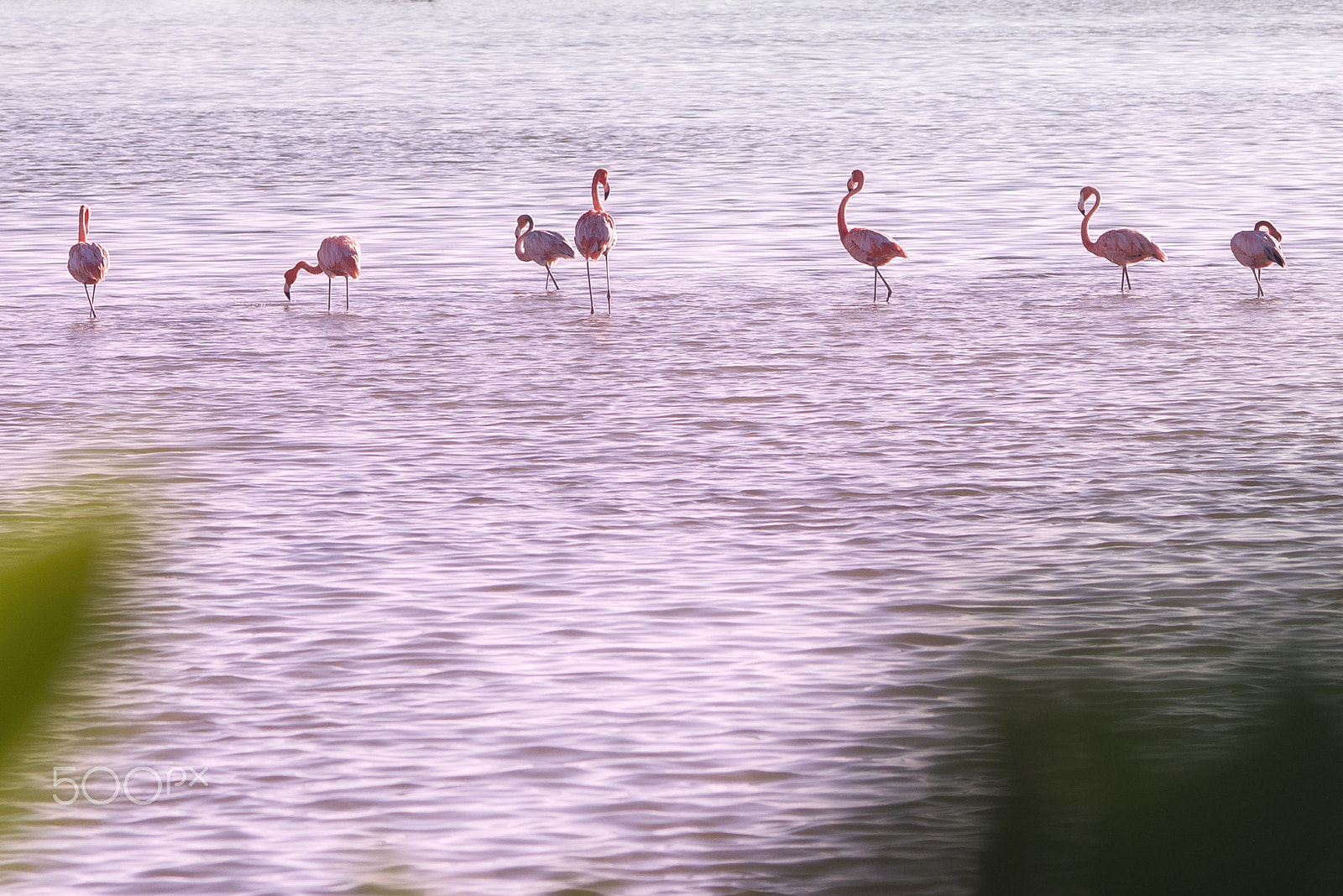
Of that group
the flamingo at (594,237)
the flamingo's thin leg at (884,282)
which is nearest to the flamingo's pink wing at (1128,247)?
the flamingo's thin leg at (884,282)

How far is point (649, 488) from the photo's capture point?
29.5ft

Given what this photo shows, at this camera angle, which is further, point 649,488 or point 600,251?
point 600,251

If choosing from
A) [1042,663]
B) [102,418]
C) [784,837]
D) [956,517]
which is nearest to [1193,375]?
[956,517]

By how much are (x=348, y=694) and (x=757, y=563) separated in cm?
208

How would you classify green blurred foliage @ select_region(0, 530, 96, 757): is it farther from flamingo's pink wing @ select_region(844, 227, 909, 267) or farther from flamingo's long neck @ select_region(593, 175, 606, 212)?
flamingo's long neck @ select_region(593, 175, 606, 212)

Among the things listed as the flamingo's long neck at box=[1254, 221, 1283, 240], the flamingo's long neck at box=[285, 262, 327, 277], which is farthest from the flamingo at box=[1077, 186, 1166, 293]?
the flamingo's long neck at box=[285, 262, 327, 277]

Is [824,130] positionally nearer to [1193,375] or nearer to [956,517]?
[1193,375]

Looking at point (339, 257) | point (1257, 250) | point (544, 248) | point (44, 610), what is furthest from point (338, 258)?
point (44, 610)

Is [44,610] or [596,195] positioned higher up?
[596,195]

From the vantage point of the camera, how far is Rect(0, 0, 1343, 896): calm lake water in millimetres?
4656

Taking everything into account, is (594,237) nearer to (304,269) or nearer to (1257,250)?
(304,269)

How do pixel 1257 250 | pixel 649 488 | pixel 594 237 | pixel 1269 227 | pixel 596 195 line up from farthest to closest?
pixel 596 195 < pixel 1269 227 < pixel 594 237 < pixel 1257 250 < pixel 649 488

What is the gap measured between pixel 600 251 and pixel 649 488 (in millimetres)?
7095

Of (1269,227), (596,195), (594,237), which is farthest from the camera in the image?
(596,195)
